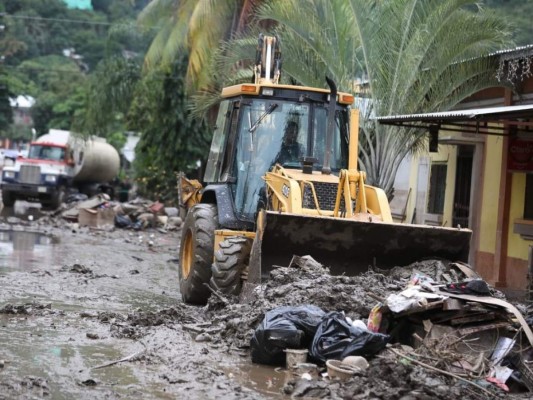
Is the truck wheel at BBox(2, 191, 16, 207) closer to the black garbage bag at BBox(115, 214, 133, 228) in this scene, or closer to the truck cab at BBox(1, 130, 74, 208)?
the truck cab at BBox(1, 130, 74, 208)

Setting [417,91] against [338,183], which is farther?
[417,91]

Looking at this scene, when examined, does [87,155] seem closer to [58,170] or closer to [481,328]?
[58,170]

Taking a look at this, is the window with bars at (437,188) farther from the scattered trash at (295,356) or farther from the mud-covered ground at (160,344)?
the scattered trash at (295,356)

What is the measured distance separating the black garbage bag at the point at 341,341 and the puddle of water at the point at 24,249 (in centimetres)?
828

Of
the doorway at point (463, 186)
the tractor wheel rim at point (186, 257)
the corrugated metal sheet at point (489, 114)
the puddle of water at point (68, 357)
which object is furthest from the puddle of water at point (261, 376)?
the doorway at point (463, 186)

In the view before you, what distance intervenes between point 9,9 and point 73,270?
63.6 m

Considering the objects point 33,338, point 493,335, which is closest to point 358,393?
point 493,335

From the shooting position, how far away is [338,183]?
11.9 m

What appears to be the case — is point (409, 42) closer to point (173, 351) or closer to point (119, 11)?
point (173, 351)

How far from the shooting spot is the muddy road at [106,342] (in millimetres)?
7906

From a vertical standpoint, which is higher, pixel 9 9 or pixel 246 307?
pixel 9 9

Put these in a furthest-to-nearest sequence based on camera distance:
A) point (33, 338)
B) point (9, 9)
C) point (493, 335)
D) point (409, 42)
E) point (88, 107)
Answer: point (9, 9), point (88, 107), point (409, 42), point (33, 338), point (493, 335)

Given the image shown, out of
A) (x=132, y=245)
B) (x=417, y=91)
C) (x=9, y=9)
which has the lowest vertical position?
(x=132, y=245)

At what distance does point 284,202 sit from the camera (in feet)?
38.4
